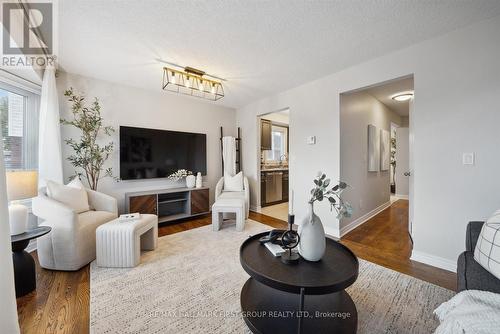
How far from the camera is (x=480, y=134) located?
1853mm

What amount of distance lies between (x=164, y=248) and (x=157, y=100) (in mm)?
2630

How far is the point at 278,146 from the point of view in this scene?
19.7 feet

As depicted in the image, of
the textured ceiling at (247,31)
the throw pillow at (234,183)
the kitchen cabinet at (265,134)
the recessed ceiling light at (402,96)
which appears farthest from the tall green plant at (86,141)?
the recessed ceiling light at (402,96)

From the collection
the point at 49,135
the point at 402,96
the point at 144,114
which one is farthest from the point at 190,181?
the point at 402,96

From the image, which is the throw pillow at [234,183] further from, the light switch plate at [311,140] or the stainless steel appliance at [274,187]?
the light switch plate at [311,140]

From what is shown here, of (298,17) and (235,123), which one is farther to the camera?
(235,123)

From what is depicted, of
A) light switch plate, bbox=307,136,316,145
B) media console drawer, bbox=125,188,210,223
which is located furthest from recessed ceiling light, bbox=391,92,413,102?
media console drawer, bbox=125,188,210,223

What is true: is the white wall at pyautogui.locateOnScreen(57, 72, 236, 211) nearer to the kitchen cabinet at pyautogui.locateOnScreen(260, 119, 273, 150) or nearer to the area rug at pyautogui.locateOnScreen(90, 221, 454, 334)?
the kitchen cabinet at pyautogui.locateOnScreen(260, 119, 273, 150)

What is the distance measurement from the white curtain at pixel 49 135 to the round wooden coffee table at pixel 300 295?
2759 millimetres

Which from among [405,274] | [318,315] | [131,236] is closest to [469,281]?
[318,315]

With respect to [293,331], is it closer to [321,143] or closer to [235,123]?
[321,143]

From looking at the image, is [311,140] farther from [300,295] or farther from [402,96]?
[300,295]

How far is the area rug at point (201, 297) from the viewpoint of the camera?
4.41ft

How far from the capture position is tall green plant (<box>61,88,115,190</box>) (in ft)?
9.53
